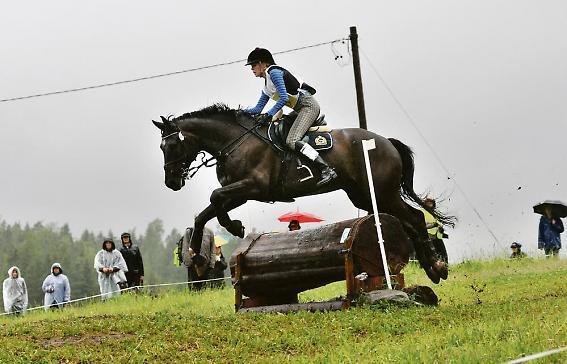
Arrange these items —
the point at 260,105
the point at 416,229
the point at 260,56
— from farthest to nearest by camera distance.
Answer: the point at 416,229 → the point at 260,105 → the point at 260,56

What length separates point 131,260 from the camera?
65.7 feet

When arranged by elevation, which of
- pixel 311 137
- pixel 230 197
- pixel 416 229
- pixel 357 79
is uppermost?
pixel 357 79

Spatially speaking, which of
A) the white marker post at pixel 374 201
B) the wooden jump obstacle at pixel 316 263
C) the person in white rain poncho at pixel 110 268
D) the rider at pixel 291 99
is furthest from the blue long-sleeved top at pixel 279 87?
the person in white rain poncho at pixel 110 268

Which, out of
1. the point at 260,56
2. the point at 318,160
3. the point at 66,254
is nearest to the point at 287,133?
the point at 318,160

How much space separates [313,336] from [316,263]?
9.23 feet

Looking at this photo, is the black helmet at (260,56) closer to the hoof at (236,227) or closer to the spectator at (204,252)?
the hoof at (236,227)

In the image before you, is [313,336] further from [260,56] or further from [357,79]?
[357,79]

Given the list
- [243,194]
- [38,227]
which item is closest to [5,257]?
[38,227]

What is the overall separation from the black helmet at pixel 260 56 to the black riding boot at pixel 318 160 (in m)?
1.24

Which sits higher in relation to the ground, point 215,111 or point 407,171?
point 215,111

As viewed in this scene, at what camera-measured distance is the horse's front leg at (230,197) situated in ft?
38.6

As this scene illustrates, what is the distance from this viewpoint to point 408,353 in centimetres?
747

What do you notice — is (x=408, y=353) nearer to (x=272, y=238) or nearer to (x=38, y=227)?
(x=272, y=238)

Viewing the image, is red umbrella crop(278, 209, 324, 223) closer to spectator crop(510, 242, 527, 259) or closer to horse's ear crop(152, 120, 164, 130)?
spectator crop(510, 242, 527, 259)
